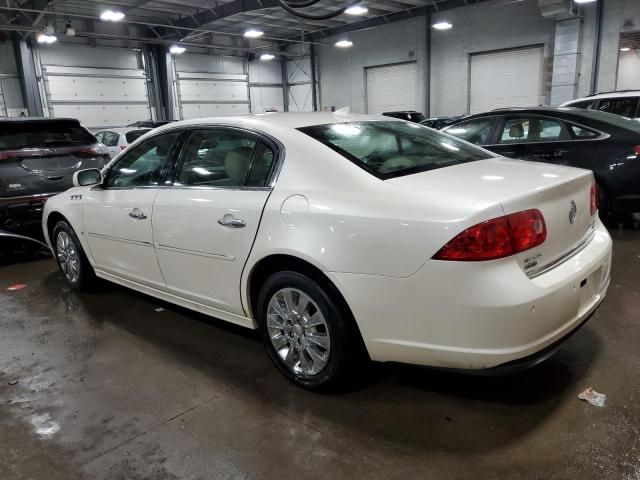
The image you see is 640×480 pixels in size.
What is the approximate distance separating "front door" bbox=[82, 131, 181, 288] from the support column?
14.4m

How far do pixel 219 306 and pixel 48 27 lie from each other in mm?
14411

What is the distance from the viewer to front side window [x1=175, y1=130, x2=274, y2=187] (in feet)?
9.18

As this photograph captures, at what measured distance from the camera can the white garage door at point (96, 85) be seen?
54.4ft

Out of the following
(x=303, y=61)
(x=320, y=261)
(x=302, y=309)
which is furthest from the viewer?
(x=303, y=61)

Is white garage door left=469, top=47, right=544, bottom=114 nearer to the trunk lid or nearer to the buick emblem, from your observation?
the trunk lid

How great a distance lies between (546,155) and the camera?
5.60 m

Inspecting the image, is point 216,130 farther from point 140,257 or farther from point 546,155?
point 546,155

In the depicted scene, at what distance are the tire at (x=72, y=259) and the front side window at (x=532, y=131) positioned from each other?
15.1ft

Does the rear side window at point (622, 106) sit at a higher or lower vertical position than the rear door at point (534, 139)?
higher

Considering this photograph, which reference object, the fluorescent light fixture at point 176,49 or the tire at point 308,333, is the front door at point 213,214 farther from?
the fluorescent light fixture at point 176,49

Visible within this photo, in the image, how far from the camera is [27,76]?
15.7 metres

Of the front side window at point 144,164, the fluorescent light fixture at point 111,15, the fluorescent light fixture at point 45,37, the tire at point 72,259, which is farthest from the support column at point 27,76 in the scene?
the front side window at point 144,164

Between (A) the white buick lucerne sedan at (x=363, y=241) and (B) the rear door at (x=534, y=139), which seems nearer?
(A) the white buick lucerne sedan at (x=363, y=241)

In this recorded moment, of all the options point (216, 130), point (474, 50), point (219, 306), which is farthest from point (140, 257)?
point (474, 50)
